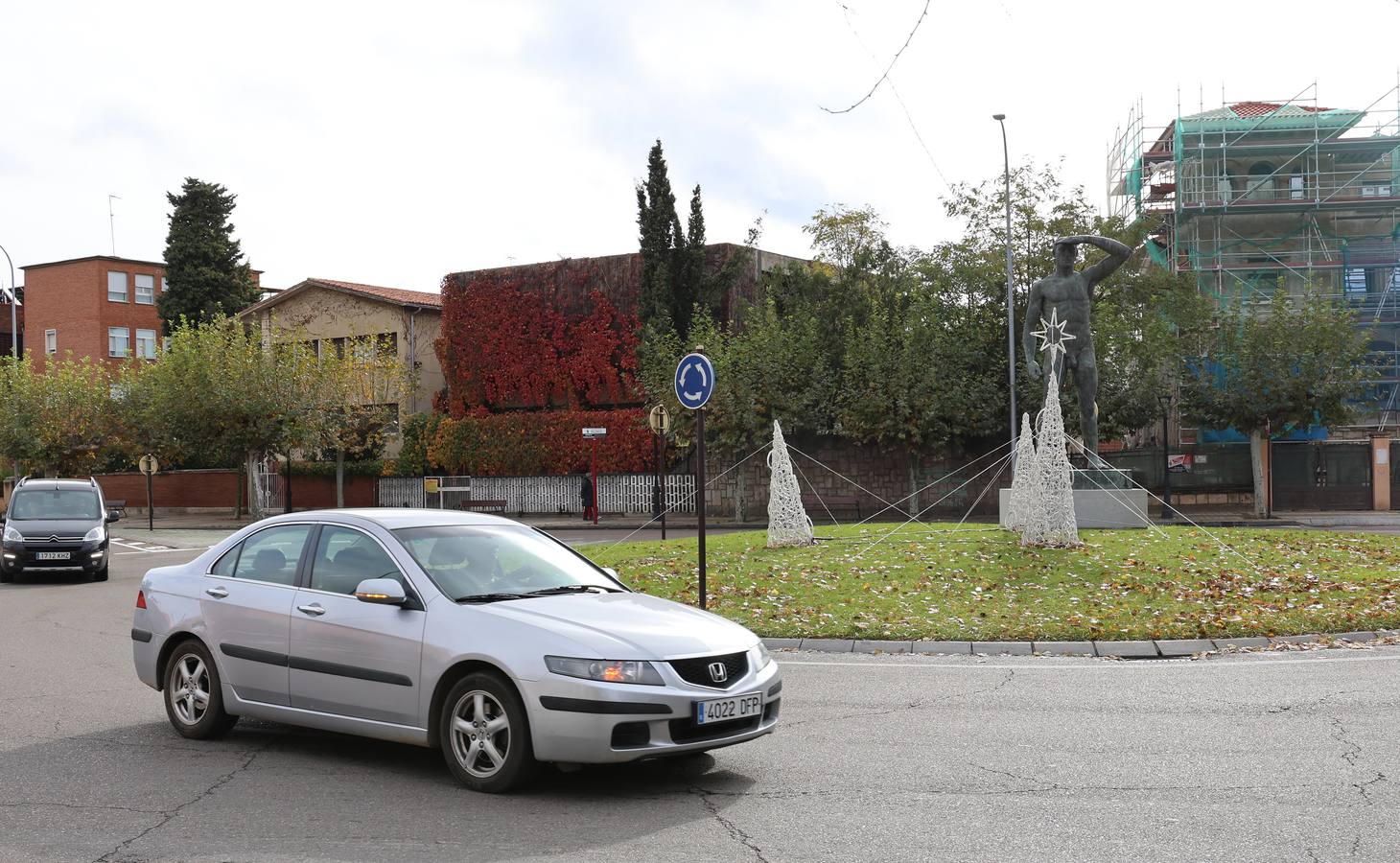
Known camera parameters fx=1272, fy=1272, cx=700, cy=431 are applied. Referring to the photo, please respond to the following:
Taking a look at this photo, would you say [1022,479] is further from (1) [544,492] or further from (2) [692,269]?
(1) [544,492]

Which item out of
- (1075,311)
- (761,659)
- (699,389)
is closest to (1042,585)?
(699,389)

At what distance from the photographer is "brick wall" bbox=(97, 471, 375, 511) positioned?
55.6 meters

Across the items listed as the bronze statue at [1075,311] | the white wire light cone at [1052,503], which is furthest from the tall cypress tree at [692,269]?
the white wire light cone at [1052,503]

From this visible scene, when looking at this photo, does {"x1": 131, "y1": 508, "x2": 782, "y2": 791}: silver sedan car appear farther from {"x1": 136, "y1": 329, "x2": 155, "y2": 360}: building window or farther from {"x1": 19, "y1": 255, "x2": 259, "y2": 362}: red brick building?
{"x1": 136, "y1": 329, "x2": 155, "y2": 360}: building window

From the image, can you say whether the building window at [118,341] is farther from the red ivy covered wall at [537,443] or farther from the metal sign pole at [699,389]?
the metal sign pole at [699,389]

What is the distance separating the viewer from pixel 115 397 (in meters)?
58.4

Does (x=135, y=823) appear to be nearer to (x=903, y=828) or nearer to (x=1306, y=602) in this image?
(x=903, y=828)

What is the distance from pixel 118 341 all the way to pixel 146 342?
1793 mm

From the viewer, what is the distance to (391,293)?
5828 cm

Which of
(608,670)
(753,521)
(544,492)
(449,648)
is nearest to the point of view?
(608,670)

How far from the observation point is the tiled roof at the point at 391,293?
54969mm

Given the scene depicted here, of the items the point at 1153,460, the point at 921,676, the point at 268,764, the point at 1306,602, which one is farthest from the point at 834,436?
the point at 268,764

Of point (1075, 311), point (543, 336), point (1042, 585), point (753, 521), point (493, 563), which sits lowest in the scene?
point (753, 521)

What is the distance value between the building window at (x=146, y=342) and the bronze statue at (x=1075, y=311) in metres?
66.3
